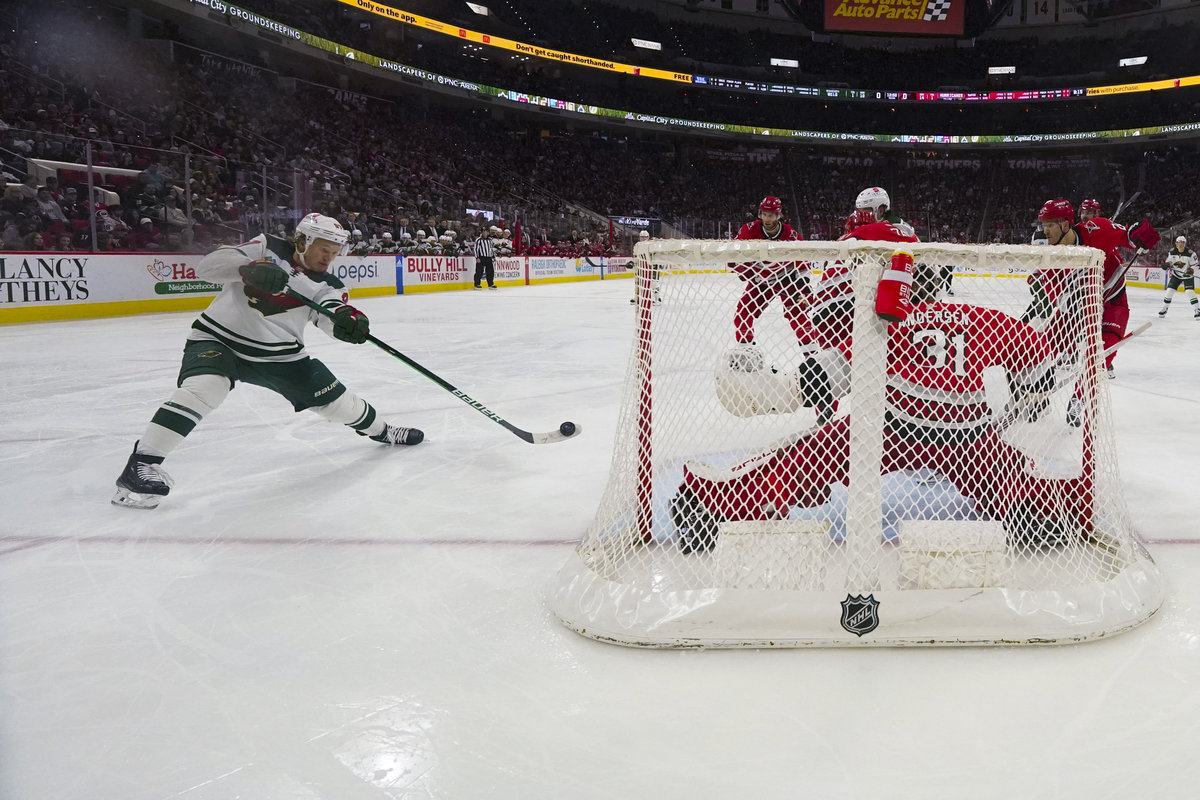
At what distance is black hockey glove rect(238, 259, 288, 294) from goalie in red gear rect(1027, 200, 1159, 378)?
9.97 feet

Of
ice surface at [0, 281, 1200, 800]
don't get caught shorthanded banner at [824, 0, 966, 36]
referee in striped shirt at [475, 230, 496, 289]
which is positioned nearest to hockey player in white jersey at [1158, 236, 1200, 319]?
ice surface at [0, 281, 1200, 800]

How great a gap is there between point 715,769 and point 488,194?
75.3 feet

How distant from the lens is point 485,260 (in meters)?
15.0

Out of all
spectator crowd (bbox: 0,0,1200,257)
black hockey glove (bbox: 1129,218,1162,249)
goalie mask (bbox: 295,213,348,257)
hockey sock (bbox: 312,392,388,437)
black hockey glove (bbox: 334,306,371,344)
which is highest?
spectator crowd (bbox: 0,0,1200,257)

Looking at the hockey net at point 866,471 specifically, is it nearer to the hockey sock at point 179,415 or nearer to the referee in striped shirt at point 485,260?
the hockey sock at point 179,415

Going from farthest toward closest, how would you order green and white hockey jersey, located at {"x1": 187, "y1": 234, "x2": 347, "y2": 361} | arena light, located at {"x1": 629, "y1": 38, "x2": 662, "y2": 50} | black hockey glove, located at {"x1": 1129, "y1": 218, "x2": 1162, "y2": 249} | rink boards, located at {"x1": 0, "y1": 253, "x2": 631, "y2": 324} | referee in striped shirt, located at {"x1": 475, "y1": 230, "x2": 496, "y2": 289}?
arena light, located at {"x1": 629, "y1": 38, "x2": 662, "y2": 50}, referee in striped shirt, located at {"x1": 475, "y1": 230, "x2": 496, "y2": 289}, rink boards, located at {"x1": 0, "y1": 253, "x2": 631, "y2": 324}, black hockey glove, located at {"x1": 1129, "y1": 218, "x2": 1162, "y2": 249}, green and white hockey jersey, located at {"x1": 187, "y1": 234, "x2": 347, "y2": 361}

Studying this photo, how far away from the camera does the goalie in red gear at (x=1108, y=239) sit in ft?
11.8

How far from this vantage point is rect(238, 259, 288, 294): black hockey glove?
259 centimetres

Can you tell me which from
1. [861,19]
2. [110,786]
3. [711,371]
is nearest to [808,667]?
[711,371]

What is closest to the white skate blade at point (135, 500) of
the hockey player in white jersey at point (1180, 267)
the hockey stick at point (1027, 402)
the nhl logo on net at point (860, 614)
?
the nhl logo on net at point (860, 614)

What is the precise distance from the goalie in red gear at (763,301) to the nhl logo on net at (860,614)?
21.1 inches

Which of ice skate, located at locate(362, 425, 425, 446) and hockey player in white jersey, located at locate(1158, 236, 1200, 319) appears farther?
hockey player in white jersey, located at locate(1158, 236, 1200, 319)

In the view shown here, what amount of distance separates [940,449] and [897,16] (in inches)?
1041

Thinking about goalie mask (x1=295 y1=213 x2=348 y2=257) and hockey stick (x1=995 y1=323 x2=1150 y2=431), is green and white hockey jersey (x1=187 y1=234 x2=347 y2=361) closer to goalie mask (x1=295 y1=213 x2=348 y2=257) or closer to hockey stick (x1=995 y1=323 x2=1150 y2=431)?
goalie mask (x1=295 y1=213 x2=348 y2=257)
